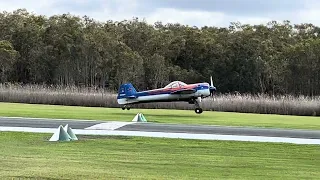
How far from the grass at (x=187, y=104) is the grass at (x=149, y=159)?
84.6 ft

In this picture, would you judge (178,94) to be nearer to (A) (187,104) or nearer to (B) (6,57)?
(A) (187,104)

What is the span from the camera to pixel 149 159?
585 inches

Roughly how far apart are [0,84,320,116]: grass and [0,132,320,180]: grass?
2579cm

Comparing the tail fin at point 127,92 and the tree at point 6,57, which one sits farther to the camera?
the tree at point 6,57

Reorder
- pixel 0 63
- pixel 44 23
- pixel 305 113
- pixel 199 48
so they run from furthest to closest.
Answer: pixel 44 23
pixel 199 48
pixel 0 63
pixel 305 113

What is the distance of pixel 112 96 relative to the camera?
4894 cm

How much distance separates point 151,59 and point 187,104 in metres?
23.5

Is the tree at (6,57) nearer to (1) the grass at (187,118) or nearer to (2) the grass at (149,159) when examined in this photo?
(1) the grass at (187,118)

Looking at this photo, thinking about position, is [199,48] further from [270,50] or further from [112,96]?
[112,96]

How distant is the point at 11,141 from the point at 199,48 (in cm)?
5658

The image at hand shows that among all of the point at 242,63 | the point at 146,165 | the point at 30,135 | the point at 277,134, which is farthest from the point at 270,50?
the point at 146,165

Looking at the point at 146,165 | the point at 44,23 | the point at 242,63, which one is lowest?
the point at 146,165

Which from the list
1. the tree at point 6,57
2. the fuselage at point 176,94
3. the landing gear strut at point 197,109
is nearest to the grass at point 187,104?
the landing gear strut at point 197,109

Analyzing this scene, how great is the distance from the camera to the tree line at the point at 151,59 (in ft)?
221
